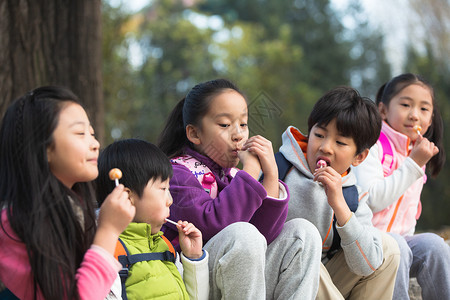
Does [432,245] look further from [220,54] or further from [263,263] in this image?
[220,54]

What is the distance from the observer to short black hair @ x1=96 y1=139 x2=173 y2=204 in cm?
206

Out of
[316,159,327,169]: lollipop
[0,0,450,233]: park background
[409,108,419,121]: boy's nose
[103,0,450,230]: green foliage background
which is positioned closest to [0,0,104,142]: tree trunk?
[0,0,450,233]: park background

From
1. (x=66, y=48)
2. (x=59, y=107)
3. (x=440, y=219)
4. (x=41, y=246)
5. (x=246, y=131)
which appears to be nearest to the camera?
(x=41, y=246)

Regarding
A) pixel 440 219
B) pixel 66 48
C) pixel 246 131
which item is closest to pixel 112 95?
pixel 66 48

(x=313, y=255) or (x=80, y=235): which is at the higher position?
(x=80, y=235)

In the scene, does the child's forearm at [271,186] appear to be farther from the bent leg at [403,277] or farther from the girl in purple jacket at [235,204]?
the bent leg at [403,277]

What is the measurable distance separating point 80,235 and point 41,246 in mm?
164

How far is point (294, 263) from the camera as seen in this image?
226cm

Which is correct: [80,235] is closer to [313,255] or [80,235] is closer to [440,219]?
[313,255]

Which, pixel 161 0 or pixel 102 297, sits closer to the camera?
pixel 102 297

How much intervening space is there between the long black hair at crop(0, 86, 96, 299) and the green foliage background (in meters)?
6.09

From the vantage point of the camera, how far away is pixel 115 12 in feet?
31.6

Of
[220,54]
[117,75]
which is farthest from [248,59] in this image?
[117,75]

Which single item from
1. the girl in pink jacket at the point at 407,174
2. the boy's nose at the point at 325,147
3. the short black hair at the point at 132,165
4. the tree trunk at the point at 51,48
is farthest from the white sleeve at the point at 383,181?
the tree trunk at the point at 51,48
